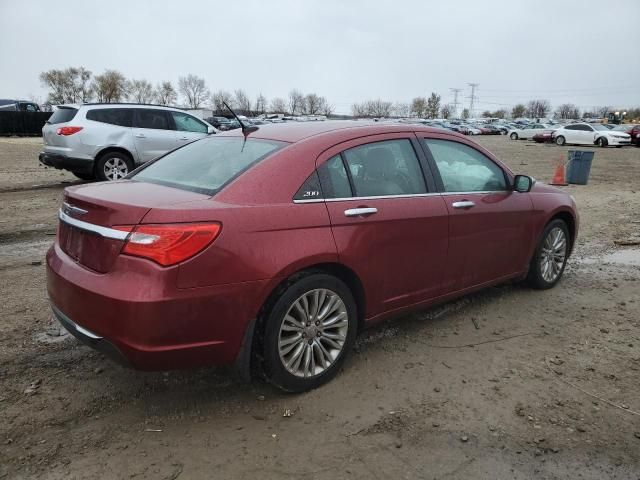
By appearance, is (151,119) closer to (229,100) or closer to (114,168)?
(114,168)

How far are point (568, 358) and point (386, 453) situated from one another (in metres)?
1.82

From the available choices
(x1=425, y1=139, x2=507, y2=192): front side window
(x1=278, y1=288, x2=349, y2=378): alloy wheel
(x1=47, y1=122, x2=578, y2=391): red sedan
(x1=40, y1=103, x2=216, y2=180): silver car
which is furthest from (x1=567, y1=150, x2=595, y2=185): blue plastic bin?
(x1=278, y1=288, x2=349, y2=378): alloy wheel

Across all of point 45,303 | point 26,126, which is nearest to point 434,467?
point 45,303

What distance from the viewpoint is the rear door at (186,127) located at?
1176 cm

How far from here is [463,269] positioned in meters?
4.18

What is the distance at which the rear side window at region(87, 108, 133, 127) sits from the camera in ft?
35.6

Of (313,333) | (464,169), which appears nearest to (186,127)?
(464,169)

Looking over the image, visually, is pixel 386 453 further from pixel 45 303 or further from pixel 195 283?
pixel 45 303

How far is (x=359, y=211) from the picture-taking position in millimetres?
3408

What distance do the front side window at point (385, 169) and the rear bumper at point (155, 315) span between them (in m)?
1.09

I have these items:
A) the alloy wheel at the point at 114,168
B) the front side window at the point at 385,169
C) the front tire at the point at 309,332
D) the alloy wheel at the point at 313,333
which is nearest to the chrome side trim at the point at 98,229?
the front tire at the point at 309,332

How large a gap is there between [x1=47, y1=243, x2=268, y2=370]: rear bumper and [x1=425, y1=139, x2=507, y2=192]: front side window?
Result: 76.3 inches

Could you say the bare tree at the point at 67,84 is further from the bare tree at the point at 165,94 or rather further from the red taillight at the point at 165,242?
the red taillight at the point at 165,242

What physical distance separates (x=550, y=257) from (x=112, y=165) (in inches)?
346
